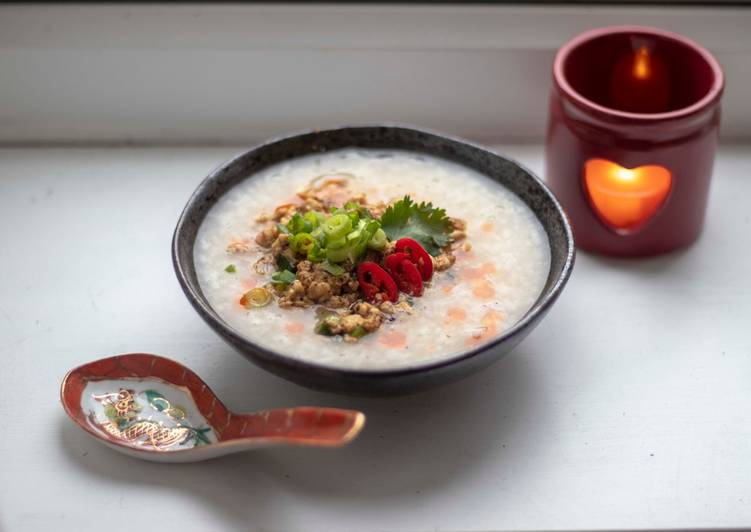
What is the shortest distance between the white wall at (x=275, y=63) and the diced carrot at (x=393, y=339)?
754 mm

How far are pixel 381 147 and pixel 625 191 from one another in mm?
423

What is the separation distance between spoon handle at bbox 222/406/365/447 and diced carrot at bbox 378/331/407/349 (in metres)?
0.14

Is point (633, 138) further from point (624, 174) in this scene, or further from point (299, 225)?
point (299, 225)

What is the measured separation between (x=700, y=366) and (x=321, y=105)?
0.92m

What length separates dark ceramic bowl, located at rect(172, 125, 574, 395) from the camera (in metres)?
1.32

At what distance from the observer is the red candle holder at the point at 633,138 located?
1.67 metres

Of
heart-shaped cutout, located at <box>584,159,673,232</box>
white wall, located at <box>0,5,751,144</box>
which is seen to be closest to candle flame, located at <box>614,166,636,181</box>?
heart-shaped cutout, located at <box>584,159,673,232</box>

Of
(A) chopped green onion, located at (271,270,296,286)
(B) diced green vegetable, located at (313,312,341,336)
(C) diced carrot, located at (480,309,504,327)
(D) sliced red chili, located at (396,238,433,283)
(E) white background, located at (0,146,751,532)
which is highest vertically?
(D) sliced red chili, located at (396,238,433,283)

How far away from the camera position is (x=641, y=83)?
6.19ft

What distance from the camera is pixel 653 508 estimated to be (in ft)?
4.42

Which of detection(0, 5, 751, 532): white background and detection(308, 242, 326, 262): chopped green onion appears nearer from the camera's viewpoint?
detection(0, 5, 751, 532): white background

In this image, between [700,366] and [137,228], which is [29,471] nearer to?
[137,228]

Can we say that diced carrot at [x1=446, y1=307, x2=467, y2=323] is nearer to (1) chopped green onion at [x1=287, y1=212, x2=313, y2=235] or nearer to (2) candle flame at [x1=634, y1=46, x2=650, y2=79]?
(1) chopped green onion at [x1=287, y1=212, x2=313, y2=235]

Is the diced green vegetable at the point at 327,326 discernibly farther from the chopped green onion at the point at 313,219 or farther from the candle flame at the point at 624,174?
Result: the candle flame at the point at 624,174
